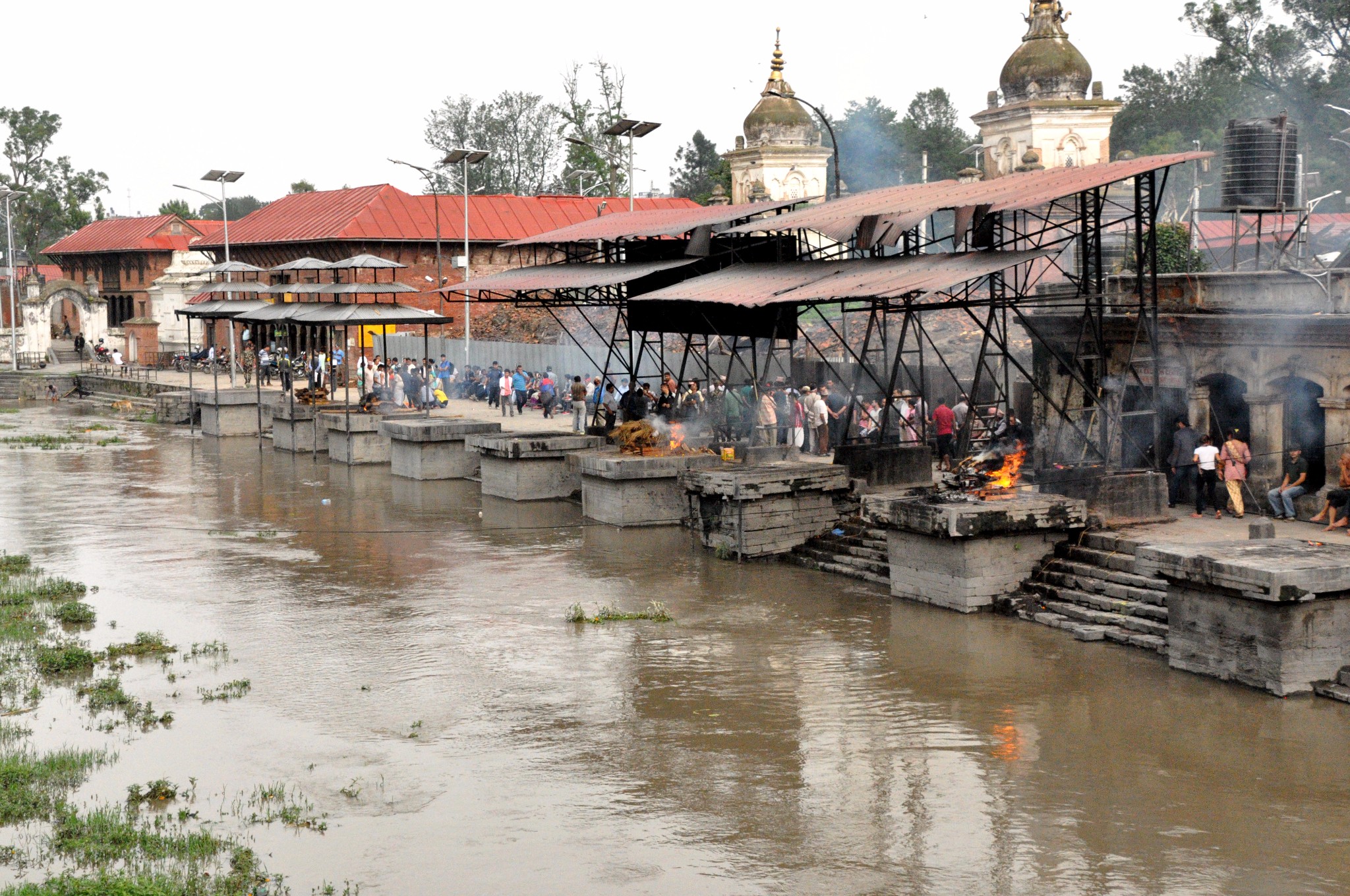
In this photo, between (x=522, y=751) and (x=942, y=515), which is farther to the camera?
(x=942, y=515)

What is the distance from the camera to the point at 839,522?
20.4 m

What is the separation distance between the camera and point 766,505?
65.3 ft

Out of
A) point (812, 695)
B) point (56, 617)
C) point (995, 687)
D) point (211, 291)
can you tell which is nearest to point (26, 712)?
point (56, 617)

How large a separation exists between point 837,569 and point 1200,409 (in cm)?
552

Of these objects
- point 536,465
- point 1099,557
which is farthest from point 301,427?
point 1099,557

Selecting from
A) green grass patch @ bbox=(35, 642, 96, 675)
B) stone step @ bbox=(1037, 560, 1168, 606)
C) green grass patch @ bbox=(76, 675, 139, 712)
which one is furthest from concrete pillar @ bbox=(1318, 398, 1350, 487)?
green grass patch @ bbox=(35, 642, 96, 675)

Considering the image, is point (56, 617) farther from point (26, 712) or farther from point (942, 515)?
point (942, 515)

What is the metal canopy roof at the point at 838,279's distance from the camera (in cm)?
1808

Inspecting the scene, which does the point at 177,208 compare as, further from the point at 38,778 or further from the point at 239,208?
the point at 38,778

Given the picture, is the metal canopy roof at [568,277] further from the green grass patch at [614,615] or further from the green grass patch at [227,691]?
the green grass patch at [227,691]

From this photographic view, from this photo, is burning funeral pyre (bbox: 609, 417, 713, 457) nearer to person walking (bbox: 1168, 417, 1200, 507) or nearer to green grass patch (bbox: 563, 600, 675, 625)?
green grass patch (bbox: 563, 600, 675, 625)

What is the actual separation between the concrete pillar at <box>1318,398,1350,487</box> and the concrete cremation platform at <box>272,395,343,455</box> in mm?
23546

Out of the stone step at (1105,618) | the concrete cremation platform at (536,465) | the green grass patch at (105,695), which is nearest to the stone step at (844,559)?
the stone step at (1105,618)

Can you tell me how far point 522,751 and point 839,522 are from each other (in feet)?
31.2
